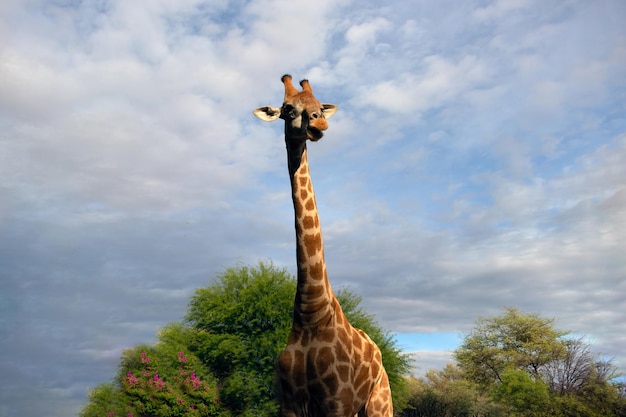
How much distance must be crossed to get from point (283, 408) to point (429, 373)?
61330mm

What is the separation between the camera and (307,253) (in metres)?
8.73

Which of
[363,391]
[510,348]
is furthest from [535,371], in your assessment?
[363,391]

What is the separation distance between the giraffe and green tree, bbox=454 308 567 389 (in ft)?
148

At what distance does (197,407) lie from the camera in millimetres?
25297

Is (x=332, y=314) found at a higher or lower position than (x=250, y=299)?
lower

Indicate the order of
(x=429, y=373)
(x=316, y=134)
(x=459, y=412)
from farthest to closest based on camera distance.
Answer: (x=429, y=373), (x=459, y=412), (x=316, y=134)

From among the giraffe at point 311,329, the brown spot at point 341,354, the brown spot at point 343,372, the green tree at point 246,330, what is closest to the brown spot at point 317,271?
the giraffe at point 311,329

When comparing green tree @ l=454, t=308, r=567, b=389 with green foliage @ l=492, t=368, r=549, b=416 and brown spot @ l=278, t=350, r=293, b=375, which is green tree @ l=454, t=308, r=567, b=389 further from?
brown spot @ l=278, t=350, r=293, b=375

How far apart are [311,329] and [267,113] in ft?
11.2

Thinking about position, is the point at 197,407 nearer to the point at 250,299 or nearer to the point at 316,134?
the point at 250,299

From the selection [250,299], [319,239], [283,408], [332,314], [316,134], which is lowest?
[283,408]

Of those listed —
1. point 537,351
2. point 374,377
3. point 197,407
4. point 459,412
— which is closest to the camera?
point 374,377

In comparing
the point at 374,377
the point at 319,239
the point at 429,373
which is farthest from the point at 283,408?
the point at 429,373

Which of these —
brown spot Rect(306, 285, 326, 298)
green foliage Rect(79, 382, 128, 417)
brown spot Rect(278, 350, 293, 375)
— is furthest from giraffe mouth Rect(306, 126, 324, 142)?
green foliage Rect(79, 382, 128, 417)
